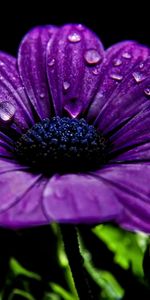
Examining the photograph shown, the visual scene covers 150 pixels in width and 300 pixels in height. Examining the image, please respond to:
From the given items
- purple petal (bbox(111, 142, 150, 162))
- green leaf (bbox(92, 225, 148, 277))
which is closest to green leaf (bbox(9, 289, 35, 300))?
green leaf (bbox(92, 225, 148, 277))

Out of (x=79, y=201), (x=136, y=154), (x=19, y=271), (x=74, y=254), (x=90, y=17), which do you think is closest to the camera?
(x=79, y=201)

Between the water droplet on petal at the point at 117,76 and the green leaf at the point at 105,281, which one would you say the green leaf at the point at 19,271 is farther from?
the water droplet on petal at the point at 117,76

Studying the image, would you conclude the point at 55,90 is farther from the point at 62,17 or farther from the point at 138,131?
the point at 62,17

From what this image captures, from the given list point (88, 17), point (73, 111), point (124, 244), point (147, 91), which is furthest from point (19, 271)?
point (88, 17)

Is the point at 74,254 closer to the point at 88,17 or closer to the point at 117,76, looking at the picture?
the point at 117,76

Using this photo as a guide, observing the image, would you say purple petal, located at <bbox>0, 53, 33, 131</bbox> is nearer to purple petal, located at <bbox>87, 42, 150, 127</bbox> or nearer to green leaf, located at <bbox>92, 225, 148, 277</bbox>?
purple petal, located at <bbox>87, 42, 150, 127</bbox>

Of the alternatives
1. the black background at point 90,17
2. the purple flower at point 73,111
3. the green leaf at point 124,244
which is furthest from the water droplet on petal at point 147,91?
the black background at point 90,17

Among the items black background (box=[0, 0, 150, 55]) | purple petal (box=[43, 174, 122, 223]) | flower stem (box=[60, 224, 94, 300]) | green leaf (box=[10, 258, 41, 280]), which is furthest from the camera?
black background (box=[0, 0, 150, 55])
